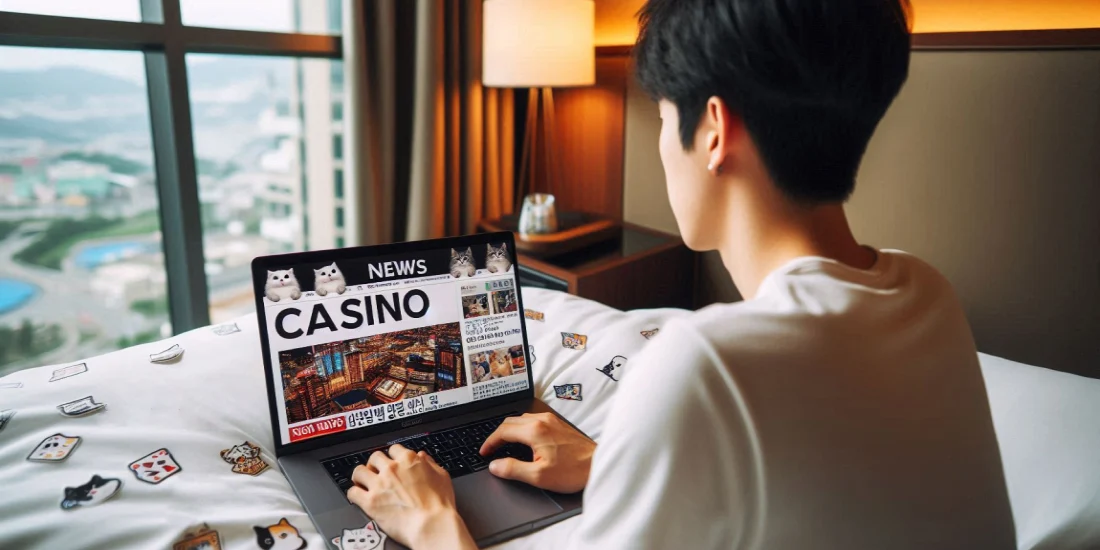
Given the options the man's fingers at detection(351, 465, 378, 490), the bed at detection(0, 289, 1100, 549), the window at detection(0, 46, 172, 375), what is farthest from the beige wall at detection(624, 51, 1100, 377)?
the window at detection(0, 46, 172, 375)

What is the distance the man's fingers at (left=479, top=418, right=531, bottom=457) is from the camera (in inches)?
38.9

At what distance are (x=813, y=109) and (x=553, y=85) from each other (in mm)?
1568

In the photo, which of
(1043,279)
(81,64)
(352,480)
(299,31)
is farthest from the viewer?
(299,31)

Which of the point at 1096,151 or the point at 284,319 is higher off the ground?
the point at 1096,151

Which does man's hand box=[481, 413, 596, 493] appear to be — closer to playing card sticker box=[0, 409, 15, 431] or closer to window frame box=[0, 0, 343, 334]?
playing card sticker box=[0, 409, 15, 431]

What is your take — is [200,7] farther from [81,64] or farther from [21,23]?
[21,23]

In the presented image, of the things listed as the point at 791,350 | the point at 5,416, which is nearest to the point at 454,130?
the point at 5,416

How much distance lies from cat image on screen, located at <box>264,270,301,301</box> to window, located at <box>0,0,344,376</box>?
1.21 m

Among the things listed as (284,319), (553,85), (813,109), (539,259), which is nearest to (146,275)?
(539,259)

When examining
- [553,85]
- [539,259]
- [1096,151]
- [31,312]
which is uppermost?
[553,85]

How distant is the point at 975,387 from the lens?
690 millimetres

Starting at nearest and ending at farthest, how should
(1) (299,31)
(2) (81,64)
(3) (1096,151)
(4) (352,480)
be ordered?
(4) (352,480), (3) (1096,151), (2) (81,64), (1) (299,31)

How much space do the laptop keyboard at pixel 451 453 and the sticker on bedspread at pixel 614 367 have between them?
0.23 metres

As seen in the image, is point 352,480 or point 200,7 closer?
point 352,480
